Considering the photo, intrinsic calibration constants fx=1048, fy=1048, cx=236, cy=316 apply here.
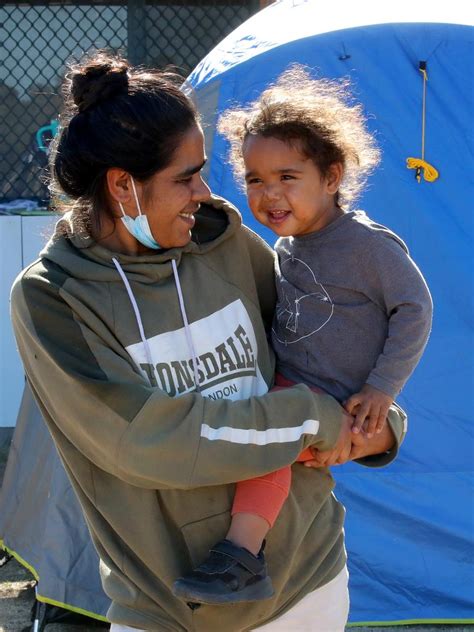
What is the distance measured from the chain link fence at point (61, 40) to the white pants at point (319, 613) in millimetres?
4599

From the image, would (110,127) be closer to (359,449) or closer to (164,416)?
(164,416)

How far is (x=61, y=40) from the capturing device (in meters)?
6.26

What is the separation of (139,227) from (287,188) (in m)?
0.36

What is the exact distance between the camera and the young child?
189 cm

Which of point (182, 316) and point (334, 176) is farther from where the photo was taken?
point (334, 176)

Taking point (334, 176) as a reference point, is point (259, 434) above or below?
below

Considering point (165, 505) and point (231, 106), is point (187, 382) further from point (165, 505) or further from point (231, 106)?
point (231, 106)

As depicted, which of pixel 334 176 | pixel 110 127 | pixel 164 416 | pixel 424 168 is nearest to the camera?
pixel 164 416

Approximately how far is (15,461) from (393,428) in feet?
8.66

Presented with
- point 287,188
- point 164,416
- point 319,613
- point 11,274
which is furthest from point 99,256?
point 11,274

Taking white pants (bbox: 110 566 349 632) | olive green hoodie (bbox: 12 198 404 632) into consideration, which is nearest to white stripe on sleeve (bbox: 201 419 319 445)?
olive green hoodie (bbox: 12 198 404 632)

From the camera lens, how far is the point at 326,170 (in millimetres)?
2068

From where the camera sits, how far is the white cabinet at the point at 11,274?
561 centimetres

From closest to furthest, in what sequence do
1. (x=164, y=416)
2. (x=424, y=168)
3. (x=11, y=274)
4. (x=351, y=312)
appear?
(x=164, y=416) → (x=351, y=312) → (x=424, y=168) → (x=11, y=274)
